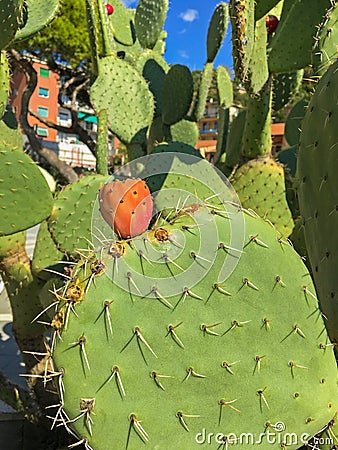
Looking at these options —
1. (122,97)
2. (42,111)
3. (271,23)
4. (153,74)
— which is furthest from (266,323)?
(42,111)

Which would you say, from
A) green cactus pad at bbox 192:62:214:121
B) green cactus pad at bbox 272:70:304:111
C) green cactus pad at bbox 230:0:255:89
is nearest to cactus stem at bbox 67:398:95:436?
green cactus pad at bbox 230:0:255:89

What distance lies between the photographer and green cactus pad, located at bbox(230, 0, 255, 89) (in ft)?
4.87

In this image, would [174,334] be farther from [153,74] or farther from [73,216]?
[153,74]

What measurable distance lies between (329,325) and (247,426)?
32 centimetres

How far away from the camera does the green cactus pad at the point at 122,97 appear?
2795 millimetres

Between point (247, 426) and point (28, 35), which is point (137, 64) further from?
point (247, 426)

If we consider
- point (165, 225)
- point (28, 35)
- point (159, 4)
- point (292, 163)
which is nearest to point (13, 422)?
point (28, 35)

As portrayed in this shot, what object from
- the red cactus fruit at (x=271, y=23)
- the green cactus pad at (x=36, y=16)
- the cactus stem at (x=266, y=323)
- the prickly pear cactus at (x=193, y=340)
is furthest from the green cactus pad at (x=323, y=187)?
the red cactus fruit at (x=271, y=23)

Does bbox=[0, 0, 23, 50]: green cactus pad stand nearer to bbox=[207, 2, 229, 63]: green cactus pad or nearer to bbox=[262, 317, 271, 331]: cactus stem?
bbox=[262, 317, 271, 331]: cactus stem

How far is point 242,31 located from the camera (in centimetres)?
152

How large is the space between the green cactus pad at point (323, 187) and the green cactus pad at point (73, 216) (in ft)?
3.34

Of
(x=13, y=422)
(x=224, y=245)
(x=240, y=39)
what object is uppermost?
(x=240, y=39)

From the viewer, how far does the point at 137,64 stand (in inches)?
136

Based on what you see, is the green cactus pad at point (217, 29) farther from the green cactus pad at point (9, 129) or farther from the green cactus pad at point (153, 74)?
the green cactus pad at point (9, 129)
